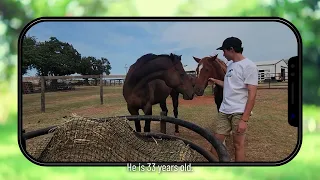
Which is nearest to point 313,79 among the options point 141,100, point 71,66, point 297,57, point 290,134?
point 297,57

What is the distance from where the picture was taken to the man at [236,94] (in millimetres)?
3367

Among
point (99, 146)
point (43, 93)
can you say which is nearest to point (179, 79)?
point (99, 146)

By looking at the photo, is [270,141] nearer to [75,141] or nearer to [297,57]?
[297,57]

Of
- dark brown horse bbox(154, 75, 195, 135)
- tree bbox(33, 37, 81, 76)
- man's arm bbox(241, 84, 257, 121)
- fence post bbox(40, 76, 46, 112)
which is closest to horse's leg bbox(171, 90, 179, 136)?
dark brown horse bbox(154, 75, 195, 135)

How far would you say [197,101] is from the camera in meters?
3.40

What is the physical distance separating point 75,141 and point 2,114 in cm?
58

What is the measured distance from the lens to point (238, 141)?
345 cm

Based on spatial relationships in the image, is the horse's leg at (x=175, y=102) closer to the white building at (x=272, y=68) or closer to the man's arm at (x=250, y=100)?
the man's arm at (x=250, y=100)

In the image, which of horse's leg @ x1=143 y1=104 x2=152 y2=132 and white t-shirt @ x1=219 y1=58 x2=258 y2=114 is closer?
white t-shirt @ x1=219 y1=58 x2=258 y2=114

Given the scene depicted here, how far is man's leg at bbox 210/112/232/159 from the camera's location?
136 inches

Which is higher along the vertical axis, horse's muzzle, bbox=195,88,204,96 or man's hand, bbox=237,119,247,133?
horse's muzzle, bbox=195,88,204,96

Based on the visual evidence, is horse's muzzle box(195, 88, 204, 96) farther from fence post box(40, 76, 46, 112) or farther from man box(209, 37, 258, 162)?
fence post box(40, 76, 46, 112)

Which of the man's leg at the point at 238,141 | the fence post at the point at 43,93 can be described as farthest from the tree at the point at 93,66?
the man's leg at the point at 238,141

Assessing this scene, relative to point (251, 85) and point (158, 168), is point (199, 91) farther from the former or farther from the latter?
point (158, 168)
